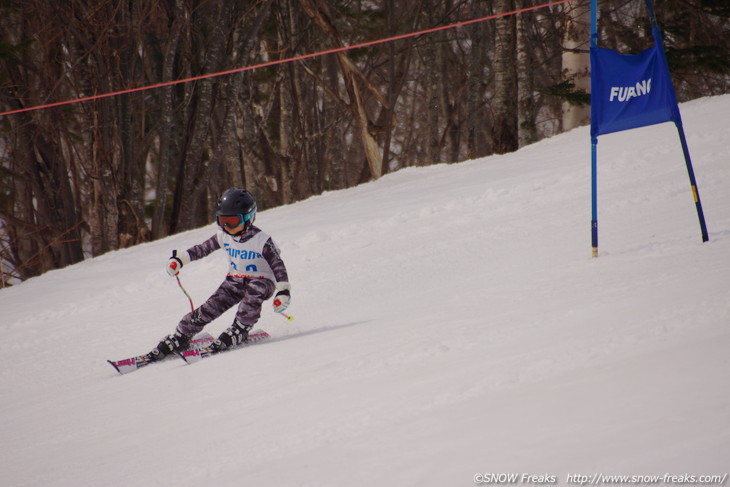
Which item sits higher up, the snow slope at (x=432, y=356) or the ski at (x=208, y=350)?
the snow slope at (x=432, y=356)

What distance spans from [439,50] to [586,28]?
10556 mm

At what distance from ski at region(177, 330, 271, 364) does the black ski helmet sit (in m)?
0.84

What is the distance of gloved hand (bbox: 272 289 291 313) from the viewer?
5039 millimetres

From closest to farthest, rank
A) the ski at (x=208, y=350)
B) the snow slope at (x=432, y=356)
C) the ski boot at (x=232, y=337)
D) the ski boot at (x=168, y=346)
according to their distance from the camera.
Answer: the snow slope at (x=432, y=356)
the ski at (x=208, y=350)
the ski boot at (x=232, y=337)
the ski boot at (x=168, y=346)

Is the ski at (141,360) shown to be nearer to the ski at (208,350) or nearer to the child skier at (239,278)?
the child skier at (239,278)

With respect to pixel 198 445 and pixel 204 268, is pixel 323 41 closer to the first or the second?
pixel 204 268

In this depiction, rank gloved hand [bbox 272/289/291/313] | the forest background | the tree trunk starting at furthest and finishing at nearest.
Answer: the forest background → the tree trunk → gloved hand [bbox 272/289/291/313]

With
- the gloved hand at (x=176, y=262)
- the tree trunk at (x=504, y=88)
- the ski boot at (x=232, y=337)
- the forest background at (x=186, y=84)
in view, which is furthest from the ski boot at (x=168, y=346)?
the tree trunk at (x=504, y=88)

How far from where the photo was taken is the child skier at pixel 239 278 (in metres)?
5.36

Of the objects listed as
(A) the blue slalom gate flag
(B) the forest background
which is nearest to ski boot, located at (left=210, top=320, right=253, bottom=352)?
(A) the blue slalom gate flag

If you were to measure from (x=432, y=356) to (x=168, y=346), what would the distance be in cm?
245

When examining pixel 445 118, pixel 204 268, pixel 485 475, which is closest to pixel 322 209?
pixel 204 268

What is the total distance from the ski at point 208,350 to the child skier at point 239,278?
0.05 m

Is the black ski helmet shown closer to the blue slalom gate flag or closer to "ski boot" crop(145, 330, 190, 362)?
"ski boot" crop(145, 330, 190, 362)
